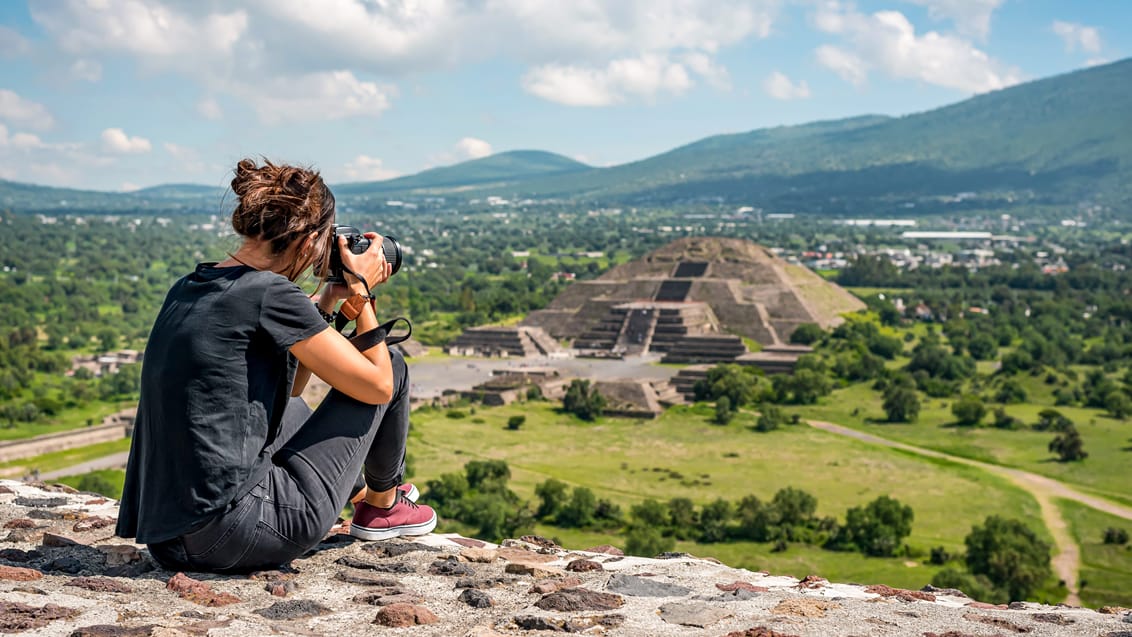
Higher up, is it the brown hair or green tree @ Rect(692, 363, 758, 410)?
the brown hair

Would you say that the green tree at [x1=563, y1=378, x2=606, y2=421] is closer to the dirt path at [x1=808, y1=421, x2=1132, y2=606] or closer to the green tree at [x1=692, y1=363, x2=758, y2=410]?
the green tree at [x1=692, y1=363, x2=758, y2=410]

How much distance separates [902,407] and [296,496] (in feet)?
133

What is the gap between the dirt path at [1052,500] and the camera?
25047mm

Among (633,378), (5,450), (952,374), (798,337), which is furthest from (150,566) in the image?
(798,337)

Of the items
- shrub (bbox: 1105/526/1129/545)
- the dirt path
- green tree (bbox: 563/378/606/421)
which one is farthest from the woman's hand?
green tree (bbox: 563/378/606/421)

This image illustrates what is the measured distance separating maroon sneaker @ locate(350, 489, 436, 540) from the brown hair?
1.68 m

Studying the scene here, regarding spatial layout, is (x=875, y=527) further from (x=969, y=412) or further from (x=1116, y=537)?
(x=969, y=412)

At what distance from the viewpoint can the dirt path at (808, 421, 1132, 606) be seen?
82.2 feet

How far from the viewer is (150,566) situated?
5434mm

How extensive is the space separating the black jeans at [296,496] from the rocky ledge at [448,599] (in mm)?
119

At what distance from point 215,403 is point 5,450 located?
1343 inches

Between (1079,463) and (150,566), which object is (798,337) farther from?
(150,566)

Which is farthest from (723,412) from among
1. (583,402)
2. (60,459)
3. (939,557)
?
(60,459)

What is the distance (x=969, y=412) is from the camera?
1687 inches
